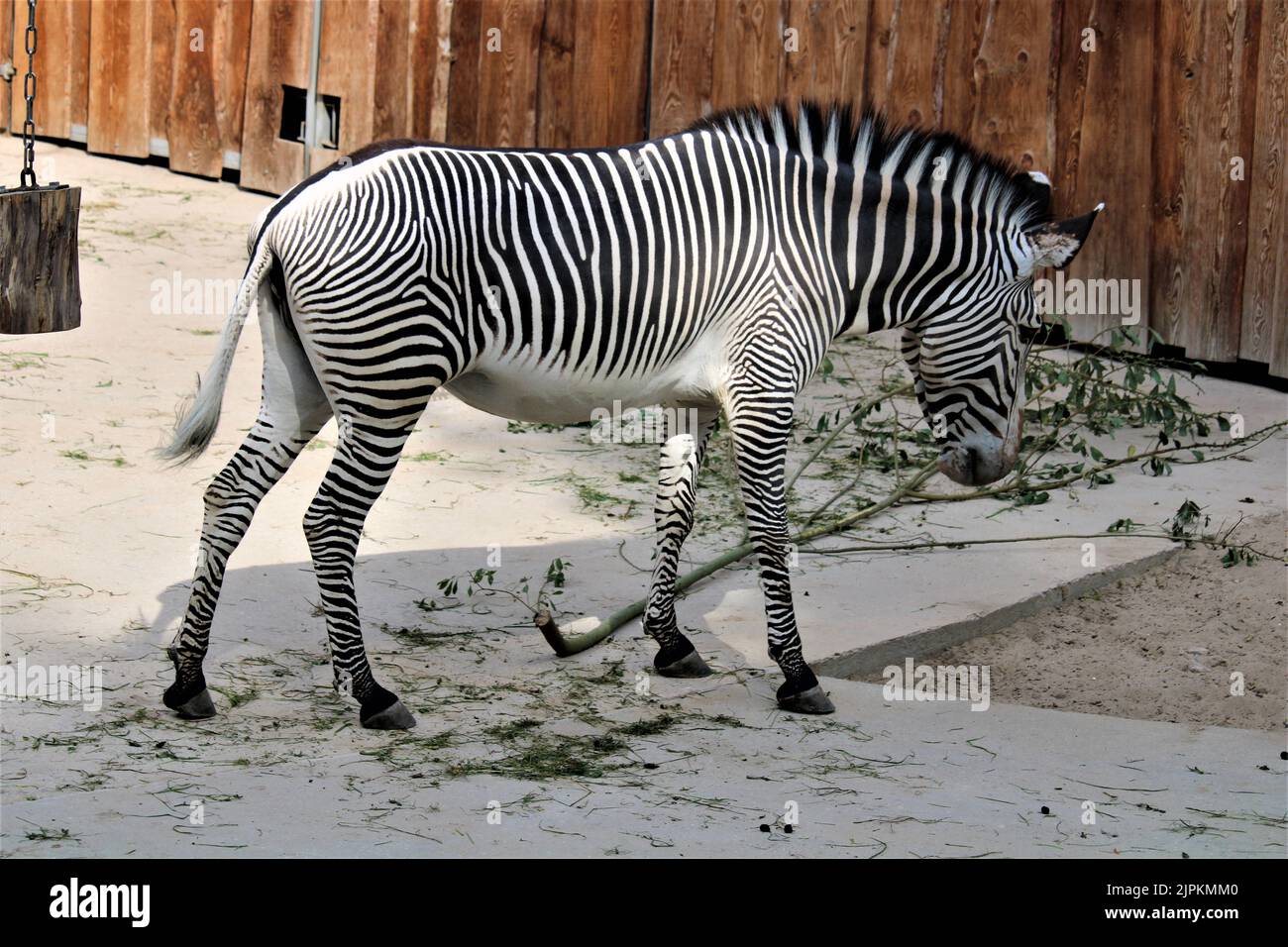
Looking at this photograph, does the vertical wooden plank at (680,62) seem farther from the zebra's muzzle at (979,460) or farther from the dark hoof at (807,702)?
the dark hoof at (807,702)

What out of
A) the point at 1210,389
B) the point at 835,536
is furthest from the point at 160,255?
the point at 1210,389

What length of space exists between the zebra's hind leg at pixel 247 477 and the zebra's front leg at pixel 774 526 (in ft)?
4.93

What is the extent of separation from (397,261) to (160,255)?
618cm

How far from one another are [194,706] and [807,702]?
212cm

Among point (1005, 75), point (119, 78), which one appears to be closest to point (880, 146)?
point (1005, 75)

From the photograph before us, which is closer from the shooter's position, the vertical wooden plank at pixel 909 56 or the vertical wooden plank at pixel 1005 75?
the vertical wooden plank at pixel 1005 75

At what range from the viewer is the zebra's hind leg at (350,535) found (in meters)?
5.06

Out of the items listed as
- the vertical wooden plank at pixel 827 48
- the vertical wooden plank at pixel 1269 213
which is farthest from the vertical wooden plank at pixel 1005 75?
the vertical wooden plank at pixel 1269 213

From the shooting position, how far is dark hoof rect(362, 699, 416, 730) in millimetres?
5055

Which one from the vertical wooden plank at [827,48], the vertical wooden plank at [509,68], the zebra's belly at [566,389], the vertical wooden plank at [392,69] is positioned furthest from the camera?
the vertical wooden plank at [392,69]

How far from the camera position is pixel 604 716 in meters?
5.34

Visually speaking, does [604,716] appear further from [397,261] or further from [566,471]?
[566,471]

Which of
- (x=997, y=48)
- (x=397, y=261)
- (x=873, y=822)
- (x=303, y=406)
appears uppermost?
→ (x=997, y=48)

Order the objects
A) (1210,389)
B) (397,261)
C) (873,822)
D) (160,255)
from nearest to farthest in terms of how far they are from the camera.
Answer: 1. (873,822)
2. (397,261)
3. (1210,389)
4. (160,255)
